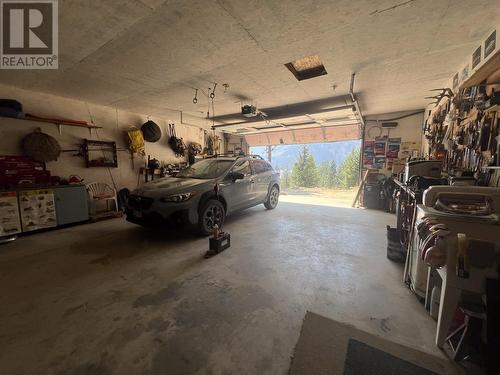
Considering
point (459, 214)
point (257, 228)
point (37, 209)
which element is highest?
point (459, 214)

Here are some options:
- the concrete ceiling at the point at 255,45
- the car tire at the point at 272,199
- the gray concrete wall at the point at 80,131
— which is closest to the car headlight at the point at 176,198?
the concrete ceiling at the point at 255,45

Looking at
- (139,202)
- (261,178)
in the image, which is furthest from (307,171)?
(139,202)

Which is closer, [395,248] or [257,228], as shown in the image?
[395,248]

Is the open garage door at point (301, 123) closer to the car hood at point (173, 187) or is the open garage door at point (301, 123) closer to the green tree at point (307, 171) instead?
the car hood at point (173, 187)

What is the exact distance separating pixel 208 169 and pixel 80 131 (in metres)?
2.99

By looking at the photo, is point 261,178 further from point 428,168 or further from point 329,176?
point 329,176

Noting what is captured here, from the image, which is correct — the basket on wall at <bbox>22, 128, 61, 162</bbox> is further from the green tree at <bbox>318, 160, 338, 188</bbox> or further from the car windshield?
the green tree at <bbox>318, 160, 338, 188</bbox>

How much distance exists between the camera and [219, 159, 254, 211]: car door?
3857 millimetres

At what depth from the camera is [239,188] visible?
13.7 feet

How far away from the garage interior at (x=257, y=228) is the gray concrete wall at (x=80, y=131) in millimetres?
36


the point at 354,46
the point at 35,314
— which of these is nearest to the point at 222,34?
the point at 354,46

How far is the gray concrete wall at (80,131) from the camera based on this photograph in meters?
3.71

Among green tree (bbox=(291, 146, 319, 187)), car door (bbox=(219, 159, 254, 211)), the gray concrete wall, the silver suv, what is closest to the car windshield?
the silver suv

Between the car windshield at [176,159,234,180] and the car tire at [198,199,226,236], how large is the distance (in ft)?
1.82
